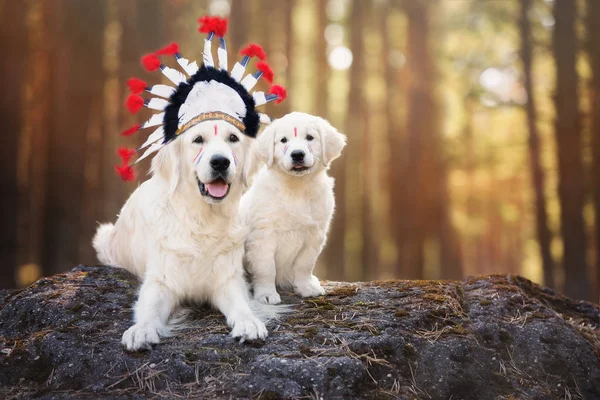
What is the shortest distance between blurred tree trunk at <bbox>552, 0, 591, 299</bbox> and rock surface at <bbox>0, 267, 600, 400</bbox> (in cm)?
478

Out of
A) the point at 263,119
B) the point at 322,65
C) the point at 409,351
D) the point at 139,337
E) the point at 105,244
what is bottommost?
the point at 409,351

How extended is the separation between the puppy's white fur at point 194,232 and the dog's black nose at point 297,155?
0.33 metres

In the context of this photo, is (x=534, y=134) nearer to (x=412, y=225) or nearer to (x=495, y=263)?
(x=412, y=225)

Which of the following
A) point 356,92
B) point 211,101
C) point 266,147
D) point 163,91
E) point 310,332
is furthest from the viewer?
point 356,92

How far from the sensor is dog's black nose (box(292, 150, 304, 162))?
158 inches

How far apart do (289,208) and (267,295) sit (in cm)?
66

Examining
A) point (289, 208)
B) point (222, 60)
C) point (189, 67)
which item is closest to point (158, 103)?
point (189, 67)

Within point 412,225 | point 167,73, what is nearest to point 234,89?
point 167,73

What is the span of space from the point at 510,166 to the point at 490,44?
3.62 m

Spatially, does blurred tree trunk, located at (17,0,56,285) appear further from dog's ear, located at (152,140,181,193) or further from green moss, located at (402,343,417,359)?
green moss, located at (402,343,417,359)

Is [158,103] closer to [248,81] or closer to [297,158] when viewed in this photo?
[248,81]

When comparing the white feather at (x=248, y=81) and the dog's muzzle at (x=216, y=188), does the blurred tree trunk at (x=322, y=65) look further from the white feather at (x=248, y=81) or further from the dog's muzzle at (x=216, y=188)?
the dog's muzzle at (x=216, y=188)

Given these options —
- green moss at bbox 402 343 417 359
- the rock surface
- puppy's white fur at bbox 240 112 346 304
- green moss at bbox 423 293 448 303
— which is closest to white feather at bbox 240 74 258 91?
puppy's white fur at bbox 240 112 346 304

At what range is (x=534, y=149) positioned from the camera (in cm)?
1035
